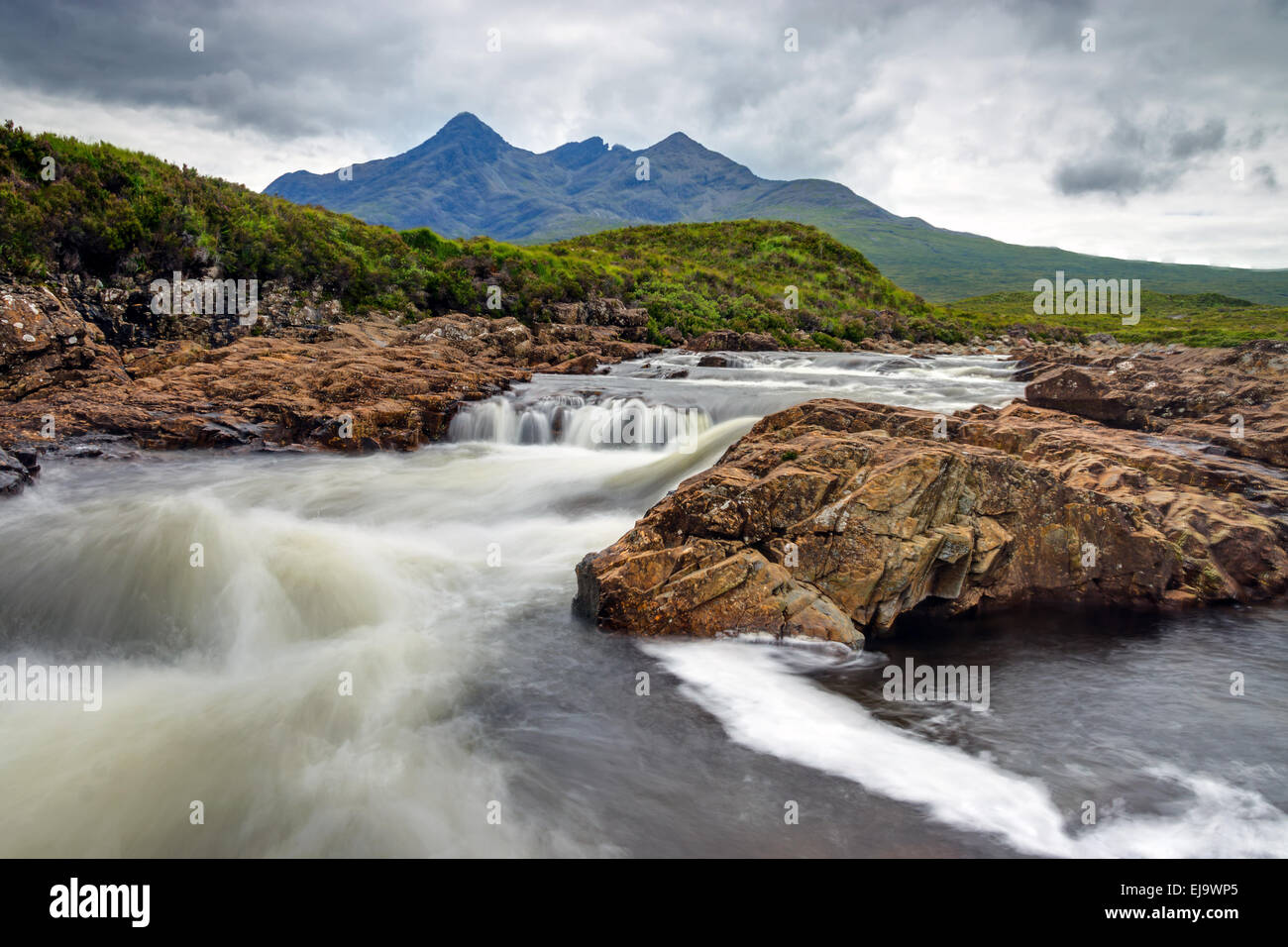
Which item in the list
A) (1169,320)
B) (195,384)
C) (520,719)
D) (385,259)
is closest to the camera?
(520,719)

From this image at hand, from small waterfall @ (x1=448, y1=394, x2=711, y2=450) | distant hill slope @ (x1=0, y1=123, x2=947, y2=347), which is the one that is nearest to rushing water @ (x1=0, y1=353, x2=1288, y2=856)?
small waterfall @ (x1=448, y1=394, x2=711, y2=450)

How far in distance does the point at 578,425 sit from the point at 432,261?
25973mm

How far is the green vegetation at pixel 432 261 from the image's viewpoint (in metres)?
24.2

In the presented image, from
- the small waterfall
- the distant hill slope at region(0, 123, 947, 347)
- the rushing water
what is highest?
the distant hill slope at region(0, 123, 947, 347)

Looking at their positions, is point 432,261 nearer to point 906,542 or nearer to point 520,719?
point 906,542

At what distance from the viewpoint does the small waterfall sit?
19625mm

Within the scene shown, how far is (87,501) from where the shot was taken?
12.1 metres

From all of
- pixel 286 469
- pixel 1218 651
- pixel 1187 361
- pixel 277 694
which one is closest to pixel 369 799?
pixel 277 694

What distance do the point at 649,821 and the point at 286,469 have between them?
13.5 meters

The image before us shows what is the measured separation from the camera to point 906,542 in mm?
8508

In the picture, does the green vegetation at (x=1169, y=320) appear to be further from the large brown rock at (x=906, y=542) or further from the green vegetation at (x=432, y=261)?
the large brown rock at (x=906, y=542)

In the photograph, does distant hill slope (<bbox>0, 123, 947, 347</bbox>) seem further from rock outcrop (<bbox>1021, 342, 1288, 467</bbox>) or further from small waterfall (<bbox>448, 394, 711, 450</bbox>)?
rock outcrop (<bbox>1021, 342, 1288, 467</bbox>)

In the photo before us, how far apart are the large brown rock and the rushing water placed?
0.46m

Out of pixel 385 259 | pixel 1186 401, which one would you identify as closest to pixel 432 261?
pixel 385 259
